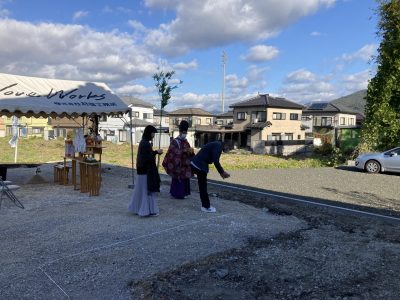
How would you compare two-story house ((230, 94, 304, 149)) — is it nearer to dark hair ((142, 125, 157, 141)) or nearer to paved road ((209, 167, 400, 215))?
paved road ((209, 167, 400, 215))

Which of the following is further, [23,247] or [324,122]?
[324,122]

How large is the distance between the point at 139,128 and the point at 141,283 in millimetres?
42859

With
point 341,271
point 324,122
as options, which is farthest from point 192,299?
point 324,122

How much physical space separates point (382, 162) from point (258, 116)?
2628 cm

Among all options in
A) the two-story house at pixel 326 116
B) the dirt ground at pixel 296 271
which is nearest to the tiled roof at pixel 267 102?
the two-story house at pixel 326 116

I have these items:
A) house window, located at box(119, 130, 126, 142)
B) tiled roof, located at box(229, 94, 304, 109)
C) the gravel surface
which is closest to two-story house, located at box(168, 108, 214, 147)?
house window, located at box(119, 130, 126, 142)

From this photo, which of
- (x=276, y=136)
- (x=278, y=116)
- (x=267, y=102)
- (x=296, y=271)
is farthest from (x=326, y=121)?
(x=296, y=271)

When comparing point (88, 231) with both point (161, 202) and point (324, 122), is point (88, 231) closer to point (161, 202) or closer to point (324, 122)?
point (161, 202)

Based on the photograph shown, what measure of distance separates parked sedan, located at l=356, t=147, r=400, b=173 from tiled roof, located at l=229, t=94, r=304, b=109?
962 inches

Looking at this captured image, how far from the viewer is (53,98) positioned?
927 centimetres

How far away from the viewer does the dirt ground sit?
11.5 ft

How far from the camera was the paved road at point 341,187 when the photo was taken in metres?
8.82

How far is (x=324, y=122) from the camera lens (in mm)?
50531

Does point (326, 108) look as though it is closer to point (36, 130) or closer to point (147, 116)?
point (147, 116)
